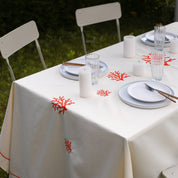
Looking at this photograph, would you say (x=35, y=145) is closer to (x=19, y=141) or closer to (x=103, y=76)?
(x=19, y=141)

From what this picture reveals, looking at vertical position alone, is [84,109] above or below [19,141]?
above

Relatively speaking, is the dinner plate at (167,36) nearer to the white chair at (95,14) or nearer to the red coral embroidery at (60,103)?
the white chair at (95,14)

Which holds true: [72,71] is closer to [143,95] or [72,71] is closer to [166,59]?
[143,95]

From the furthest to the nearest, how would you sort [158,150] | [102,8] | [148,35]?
[102,8] → [148,35] → [158,150]

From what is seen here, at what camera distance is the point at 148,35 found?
2209mm

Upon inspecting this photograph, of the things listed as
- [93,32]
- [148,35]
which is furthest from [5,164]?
[93,32]

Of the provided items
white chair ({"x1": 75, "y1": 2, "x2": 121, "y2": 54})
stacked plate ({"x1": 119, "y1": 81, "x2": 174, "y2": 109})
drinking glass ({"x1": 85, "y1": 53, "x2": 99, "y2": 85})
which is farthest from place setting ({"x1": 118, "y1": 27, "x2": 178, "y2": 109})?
white chair ({"x1": 75, "y1": 2, "x2": 121, "y2": 54})

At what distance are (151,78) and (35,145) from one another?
70cm

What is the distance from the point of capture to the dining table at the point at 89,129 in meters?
1.24

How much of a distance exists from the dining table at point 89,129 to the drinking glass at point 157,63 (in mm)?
45

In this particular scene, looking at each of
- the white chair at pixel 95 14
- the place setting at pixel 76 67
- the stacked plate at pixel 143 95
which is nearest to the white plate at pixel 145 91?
the stacked plate at pixel 143 95

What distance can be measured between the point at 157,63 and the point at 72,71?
1.47ft

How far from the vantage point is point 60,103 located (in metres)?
1.42

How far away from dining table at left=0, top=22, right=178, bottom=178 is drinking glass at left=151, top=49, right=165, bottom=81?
1.8 inches
